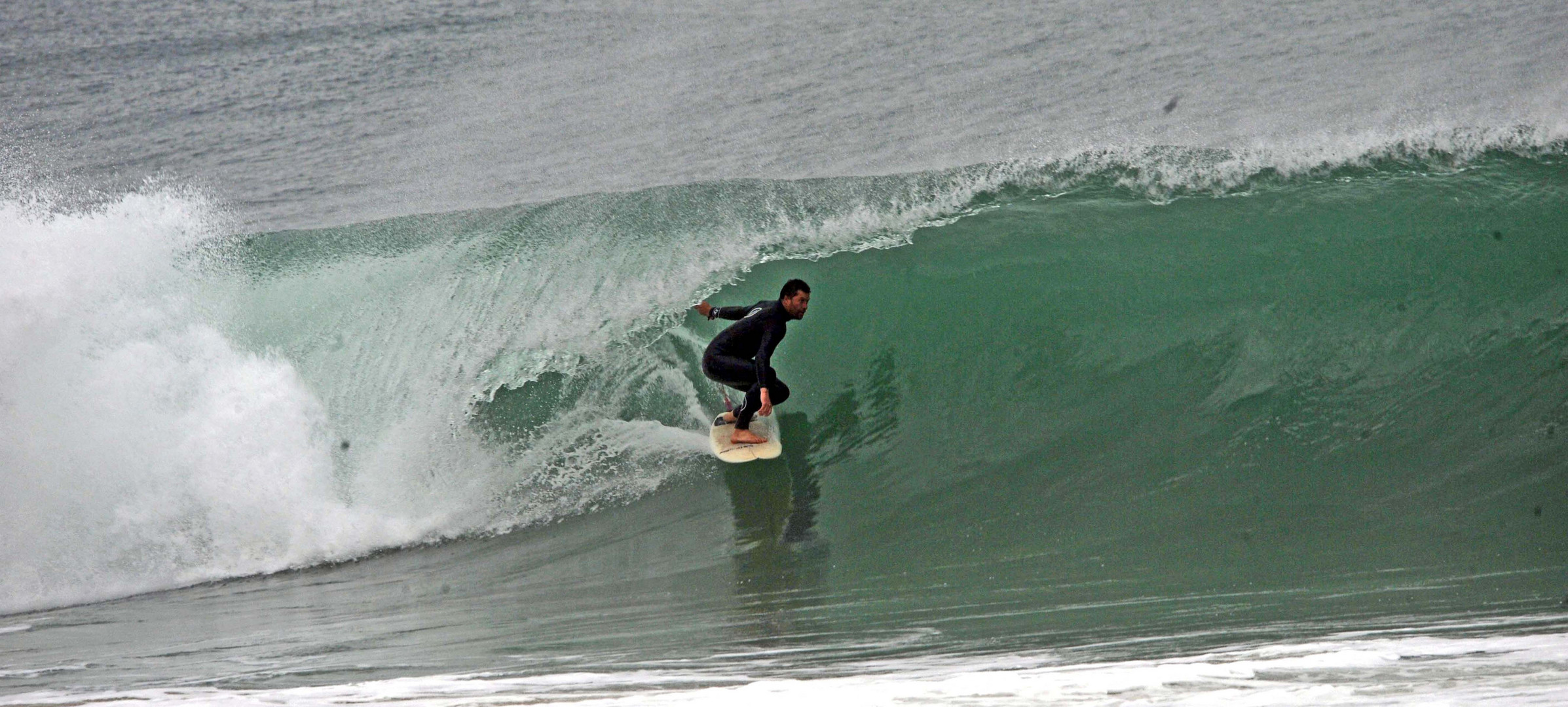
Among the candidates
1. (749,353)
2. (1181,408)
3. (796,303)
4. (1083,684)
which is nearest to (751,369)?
(749,353)

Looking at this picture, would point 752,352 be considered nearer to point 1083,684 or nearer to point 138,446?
point 1083,684

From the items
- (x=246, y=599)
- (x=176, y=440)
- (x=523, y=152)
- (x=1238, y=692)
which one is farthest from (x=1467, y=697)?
(x=523, y=152)

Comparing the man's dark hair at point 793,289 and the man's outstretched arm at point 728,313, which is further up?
the man's outstretched arm at point 728,313

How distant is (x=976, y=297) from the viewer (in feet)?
23.9

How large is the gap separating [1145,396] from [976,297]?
136 cm

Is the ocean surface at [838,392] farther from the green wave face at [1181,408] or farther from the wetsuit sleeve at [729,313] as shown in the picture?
the wetsuit sleeve at [729,313]

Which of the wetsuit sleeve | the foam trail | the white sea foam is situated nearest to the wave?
the foam trail

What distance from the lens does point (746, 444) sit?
20.3ft

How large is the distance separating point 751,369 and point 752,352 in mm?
100

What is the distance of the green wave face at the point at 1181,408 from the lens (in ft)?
16.3

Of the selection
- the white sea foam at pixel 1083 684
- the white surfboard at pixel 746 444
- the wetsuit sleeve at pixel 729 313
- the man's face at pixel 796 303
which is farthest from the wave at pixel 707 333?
the white sea foam at pixel 1083 684

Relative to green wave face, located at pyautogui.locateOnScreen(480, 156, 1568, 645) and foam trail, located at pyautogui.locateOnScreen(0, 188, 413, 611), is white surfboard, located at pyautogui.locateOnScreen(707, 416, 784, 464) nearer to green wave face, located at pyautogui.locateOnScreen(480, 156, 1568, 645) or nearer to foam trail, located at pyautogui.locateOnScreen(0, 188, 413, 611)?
green wave face, located at pyautogui.locateOnScreen(480, 156, 1568, 645)

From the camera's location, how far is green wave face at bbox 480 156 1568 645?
16.3 ft

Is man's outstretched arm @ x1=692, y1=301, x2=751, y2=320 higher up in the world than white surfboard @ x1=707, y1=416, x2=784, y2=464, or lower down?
higher up
